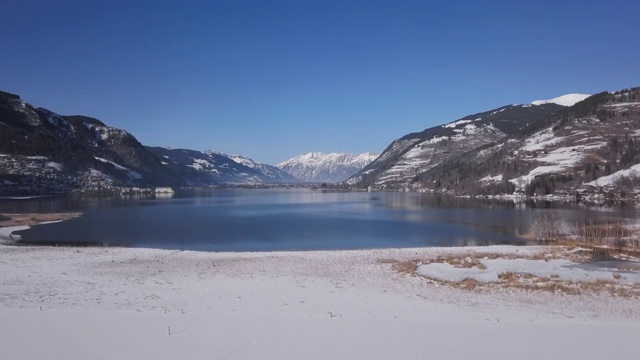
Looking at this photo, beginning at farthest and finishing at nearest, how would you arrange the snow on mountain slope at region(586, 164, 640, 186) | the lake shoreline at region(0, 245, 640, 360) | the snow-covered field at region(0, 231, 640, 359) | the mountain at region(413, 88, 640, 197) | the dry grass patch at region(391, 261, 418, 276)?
the mountain at region(413, 88, 640, 197) < the snow on mountain slope at region(586, 164, 640, 186) < the dry grass patch at region(391, 261, 418, 276) < the lake shoreline at region(0, 245, 640, 360) < the snow-covered field at region(0, 231, 640, 359)

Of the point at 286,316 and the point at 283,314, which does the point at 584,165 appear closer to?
the point at 283,314

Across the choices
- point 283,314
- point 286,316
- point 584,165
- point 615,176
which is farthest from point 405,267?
point 584,165

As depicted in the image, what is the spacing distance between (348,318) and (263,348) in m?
4.45

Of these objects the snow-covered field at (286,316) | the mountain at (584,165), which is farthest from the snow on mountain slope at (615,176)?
the snow-covered field at (286,316)

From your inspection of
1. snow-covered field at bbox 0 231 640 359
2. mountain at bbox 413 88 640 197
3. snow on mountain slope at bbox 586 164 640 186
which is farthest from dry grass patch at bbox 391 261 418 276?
snow on mountain slope at bbox 586 164 640 186

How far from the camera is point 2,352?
12516mm

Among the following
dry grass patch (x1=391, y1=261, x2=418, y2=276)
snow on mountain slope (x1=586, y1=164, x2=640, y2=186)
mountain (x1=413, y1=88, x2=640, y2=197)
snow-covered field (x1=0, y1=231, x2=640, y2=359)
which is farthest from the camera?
mountain (x1=413, y1=88, x2=640, y2=197)

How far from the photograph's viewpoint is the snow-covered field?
12.8 meters

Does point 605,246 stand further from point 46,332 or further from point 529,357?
point 46,332

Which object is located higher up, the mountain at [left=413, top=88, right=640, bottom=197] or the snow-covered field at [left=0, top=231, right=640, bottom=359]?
the mountain at [left=413, top=88, right=640, bottom=197]

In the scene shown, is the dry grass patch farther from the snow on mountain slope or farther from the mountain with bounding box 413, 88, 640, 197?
the snow on mountain slope

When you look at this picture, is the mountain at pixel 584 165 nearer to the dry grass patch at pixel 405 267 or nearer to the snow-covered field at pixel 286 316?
the dry grass patch at pixel 405 267

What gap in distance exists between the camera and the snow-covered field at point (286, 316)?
12828 mm

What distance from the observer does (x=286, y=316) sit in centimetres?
1659
